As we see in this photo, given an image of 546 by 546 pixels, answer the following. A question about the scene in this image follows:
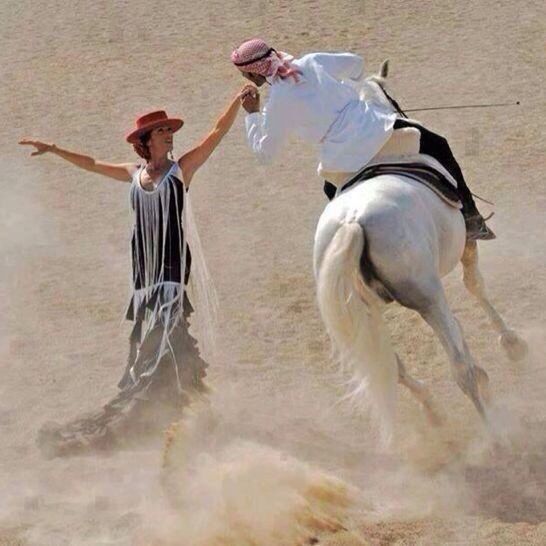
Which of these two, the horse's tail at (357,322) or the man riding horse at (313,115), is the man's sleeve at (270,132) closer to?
the man riding horse at (313,115)

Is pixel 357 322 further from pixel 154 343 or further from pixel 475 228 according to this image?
pixel 475 228

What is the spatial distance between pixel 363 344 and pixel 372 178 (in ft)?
2.37

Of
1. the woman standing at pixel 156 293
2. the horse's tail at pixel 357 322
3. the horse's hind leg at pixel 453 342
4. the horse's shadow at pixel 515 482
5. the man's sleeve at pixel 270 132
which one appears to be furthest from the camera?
the woman standing at pixel 156 293

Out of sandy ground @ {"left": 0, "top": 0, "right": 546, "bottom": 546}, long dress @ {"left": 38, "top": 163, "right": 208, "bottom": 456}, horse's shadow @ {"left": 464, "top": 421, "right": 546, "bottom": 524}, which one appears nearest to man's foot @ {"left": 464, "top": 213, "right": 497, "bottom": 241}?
sandy ground @ {"left": 0, "top": 0, "right": 546, "bottom": 546}

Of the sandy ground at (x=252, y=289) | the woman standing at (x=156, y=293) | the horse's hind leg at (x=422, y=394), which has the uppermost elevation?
the woman standing at (x=156, y=293)

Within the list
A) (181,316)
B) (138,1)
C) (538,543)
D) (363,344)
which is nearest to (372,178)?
(363,344)

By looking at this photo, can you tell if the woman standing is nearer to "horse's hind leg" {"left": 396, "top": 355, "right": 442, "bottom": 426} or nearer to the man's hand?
the man's hand

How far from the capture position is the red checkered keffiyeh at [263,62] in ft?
18.1

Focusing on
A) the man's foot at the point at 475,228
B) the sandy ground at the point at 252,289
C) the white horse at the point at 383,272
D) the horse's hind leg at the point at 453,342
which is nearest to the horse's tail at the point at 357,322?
the white horse at the point at 383,272

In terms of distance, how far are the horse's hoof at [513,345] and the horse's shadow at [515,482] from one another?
0.78 m

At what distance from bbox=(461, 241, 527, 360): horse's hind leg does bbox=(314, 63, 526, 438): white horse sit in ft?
2.91

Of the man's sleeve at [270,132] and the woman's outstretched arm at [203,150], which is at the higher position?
the man's sleeve at [270,132]

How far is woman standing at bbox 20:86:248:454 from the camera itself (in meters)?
5.72

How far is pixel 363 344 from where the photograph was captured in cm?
545
